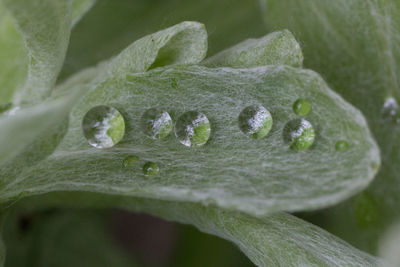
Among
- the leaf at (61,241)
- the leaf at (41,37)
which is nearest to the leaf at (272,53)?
the leaf at (41,37)

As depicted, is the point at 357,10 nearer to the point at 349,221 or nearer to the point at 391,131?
the point at 391,131

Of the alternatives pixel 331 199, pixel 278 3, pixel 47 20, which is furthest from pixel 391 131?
pixel 47 20

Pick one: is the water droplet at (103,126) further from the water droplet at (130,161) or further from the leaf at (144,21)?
the leaf at (144,21)

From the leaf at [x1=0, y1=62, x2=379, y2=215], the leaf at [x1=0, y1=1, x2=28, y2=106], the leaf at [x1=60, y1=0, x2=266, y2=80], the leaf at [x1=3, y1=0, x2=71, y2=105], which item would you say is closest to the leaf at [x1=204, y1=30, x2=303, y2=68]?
the leaf at [x1=0, y1=62, x2=379, y2=215]

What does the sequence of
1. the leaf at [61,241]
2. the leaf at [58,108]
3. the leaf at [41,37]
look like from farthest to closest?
the leaf at [61,241], the leaf at [41,37], the leaf at [58,108]

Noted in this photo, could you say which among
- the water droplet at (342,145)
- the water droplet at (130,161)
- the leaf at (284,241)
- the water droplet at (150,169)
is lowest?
the leaf at (284,241)

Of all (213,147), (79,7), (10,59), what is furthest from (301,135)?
(10,59)

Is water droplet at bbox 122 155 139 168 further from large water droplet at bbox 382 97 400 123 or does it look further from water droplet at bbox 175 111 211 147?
large water droplet at bbox 382 97 400 123
